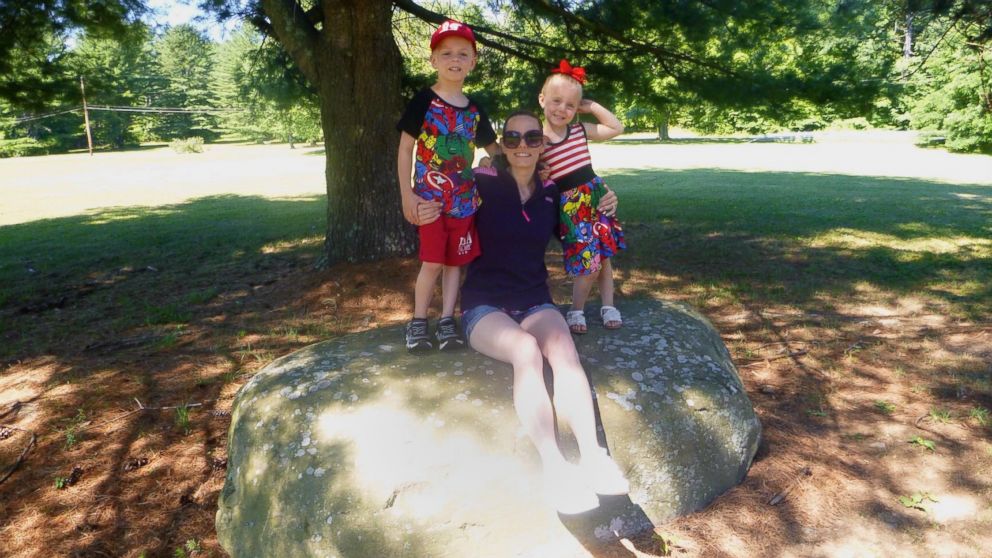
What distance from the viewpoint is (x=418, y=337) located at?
2994 millimetres

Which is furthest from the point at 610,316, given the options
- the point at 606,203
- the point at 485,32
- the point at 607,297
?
the point at 485,32

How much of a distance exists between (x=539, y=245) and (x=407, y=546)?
1.46 metres

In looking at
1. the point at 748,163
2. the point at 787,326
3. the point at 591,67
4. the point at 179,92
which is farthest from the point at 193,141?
the point at 787,326

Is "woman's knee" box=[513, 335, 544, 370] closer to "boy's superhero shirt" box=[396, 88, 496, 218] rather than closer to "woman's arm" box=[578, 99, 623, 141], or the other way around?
"boy's superhero shirt" box=[396, 88, 496, 218]

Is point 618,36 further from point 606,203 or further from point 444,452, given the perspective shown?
point 444,452

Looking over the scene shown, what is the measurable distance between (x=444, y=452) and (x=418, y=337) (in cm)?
70

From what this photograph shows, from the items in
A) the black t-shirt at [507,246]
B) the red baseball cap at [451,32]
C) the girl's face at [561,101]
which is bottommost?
the black t-shirt at [507,246]

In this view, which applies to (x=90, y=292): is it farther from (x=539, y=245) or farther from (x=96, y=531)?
(x=539, y=245)

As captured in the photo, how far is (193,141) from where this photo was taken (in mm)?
40531

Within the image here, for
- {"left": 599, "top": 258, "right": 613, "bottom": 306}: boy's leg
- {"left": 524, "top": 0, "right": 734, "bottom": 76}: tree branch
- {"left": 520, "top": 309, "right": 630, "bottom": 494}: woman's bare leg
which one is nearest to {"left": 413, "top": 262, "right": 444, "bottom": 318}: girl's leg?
{"left": 520, "top": 309, "right": 630, "bottom": 494}: woman's bare leg

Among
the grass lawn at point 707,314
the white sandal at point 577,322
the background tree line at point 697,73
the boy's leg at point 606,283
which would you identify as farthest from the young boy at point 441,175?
the background tree line at point 697,73

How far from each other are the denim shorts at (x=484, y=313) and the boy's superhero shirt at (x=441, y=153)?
45 cm

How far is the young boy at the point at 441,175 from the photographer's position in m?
2.98

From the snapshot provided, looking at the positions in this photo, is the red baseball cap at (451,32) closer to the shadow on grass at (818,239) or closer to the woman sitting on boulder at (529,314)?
the woman sitting on boulder at (529,314)
